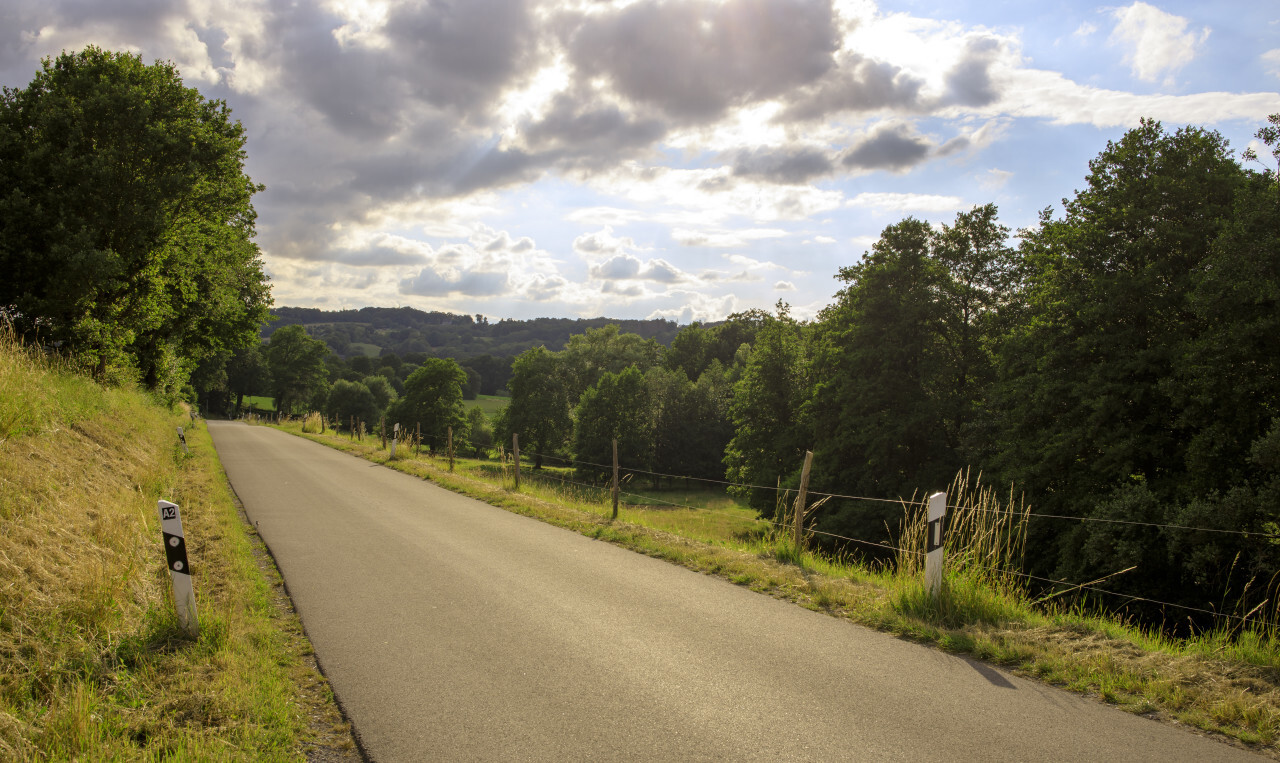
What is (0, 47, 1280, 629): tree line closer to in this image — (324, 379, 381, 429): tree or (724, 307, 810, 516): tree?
(724, 307, 810, 516): tree

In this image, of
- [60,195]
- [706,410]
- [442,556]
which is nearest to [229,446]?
[60,195]

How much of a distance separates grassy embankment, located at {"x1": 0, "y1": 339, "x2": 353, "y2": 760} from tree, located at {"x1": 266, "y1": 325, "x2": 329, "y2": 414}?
3126 inches

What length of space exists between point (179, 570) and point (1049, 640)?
6.65m

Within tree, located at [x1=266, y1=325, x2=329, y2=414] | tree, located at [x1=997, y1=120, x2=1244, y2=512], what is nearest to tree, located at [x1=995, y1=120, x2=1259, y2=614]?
tree, located at [x1=997, y1=120, x2=1244, y2=512]

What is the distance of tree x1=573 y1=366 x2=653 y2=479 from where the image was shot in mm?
52803

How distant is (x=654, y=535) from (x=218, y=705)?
265 inches

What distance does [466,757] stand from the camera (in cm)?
339

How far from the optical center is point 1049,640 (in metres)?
5.09

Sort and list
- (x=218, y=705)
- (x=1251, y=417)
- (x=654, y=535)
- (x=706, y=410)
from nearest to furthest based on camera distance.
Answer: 1. (x=218, y=705)
2. (x=654, y=535)
3. (x=1251, y=417)
4. (x=706, y=410)

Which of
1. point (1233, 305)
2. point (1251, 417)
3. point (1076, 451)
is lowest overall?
point (1076, 451)

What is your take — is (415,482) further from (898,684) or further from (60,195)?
(898,684)

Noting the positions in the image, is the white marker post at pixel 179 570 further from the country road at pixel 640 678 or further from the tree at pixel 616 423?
the tree at pixel 616 423

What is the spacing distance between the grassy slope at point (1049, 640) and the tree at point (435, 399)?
179 feet

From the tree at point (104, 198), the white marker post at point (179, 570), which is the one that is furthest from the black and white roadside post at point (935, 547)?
the tree at point (104, 198)
